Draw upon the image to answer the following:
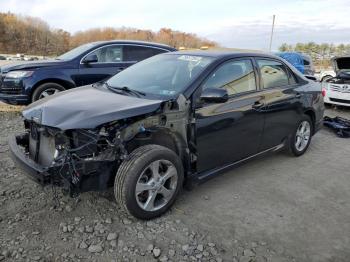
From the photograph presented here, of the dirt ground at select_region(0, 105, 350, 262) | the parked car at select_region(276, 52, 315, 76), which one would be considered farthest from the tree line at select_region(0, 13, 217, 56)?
the dirt ground at select_region(0, 105, 350, 262)

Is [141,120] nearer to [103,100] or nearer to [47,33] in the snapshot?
[103,100]

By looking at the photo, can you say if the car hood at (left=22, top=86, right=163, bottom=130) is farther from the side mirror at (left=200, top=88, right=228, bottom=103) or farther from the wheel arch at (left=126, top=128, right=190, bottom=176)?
the side mirror at (left=200, top=88, right=228, bottom=103)

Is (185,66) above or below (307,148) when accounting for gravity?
above

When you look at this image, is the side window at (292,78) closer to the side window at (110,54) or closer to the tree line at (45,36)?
the side window at (110,54)

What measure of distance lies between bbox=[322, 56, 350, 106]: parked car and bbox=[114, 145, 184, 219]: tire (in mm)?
7328

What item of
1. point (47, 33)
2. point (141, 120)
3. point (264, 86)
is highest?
point (47, 33)

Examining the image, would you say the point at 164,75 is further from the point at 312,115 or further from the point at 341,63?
the point at 341,63

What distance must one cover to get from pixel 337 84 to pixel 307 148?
15.2ft

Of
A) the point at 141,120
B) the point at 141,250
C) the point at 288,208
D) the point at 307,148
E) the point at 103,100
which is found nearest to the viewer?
the point at 141,250

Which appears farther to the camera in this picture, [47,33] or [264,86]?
[47,33]

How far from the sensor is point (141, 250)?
289cm

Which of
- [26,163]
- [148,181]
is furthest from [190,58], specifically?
[26,163]

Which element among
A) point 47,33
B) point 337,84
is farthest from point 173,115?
point 47,33

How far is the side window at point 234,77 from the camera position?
12.3 feet
